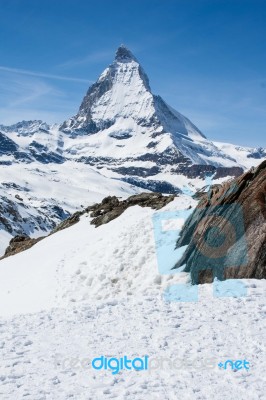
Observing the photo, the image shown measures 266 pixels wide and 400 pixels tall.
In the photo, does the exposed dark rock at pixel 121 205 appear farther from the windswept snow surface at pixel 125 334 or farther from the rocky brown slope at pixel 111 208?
the windswept snow surface at pixel 125 334

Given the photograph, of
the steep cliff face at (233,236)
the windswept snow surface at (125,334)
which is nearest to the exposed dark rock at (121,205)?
the windswept snow surface at (125,334)

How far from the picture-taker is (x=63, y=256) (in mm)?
25859

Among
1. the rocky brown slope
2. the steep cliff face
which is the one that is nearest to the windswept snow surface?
the steep cliff face

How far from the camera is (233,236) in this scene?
17719 millimetres

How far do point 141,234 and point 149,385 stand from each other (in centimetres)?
1361

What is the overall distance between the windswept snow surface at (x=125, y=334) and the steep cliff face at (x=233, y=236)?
2.80 ft

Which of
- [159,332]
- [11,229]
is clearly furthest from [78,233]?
[11,229]

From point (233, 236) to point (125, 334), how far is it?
7.24 m

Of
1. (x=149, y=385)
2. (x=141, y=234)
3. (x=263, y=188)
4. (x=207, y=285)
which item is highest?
(x=263, y=188)

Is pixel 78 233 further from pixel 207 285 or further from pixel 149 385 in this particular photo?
pixel 149 385

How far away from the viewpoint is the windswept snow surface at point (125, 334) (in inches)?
379

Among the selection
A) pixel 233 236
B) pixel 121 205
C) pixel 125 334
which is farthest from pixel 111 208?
pixel 125 334

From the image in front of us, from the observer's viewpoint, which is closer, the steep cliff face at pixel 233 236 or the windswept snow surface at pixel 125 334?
the windswept snow surface at pixel 125 334

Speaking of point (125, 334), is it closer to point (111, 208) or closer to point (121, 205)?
point (121, 205)
